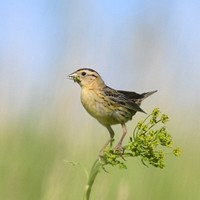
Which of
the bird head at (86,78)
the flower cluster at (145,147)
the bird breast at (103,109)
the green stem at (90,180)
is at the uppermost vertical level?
the bird head at (86,78)

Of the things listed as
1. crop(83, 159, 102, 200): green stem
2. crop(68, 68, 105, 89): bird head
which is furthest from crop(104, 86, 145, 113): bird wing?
crop(83, 159, 102, 200): green stem

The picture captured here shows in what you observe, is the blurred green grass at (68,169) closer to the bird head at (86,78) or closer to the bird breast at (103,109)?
the bird breast at (103,109)

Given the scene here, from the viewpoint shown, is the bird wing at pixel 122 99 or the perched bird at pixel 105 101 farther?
the bird wing at pixel 122 99

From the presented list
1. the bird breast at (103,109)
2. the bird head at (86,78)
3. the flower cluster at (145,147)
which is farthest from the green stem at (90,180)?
the bird head at (86,78)

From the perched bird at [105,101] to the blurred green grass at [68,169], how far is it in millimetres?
722

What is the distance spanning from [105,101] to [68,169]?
5.12 feet

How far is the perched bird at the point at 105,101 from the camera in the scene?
508cm

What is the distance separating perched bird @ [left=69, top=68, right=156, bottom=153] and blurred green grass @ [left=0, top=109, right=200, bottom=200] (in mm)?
722

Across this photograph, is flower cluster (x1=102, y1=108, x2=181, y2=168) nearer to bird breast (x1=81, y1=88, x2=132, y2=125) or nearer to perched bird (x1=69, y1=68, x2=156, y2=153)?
perched bird (x1=69, y1=68, x2=156, y2=153)

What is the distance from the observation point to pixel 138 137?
134 inches

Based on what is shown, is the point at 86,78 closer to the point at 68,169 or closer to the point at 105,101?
the point at 105,101

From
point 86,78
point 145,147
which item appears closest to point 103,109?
point 86,78

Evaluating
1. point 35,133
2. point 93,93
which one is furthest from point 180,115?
point 93,93

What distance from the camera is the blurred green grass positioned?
639 centimetres
